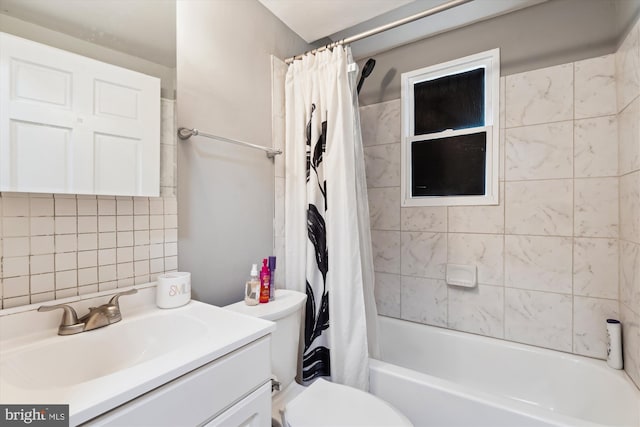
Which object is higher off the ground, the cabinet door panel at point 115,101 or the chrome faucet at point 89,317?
the cabinet door panel at point 115,101

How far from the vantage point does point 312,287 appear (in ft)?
5.29

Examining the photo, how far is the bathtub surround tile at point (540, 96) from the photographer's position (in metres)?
1.57

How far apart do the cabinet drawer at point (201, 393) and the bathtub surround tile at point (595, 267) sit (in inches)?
64.4

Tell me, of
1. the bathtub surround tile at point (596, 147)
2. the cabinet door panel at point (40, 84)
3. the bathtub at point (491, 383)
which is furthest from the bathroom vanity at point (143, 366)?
the bathtub surround tile at point (596, 147)

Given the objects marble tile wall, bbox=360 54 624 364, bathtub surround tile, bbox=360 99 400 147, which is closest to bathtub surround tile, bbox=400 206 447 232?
marble tile wall, bbox=360 54 624 364

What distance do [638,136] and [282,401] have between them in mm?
1848

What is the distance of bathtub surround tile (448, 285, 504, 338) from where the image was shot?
5.75 feet

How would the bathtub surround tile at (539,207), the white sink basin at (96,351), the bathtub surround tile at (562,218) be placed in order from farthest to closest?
the bathtub surround tile at (539,207) < the bathtub surround tile at (562,218) < the white sink basin at (96,351)

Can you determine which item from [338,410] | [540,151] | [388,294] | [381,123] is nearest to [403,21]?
[381,123]

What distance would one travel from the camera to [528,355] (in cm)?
162

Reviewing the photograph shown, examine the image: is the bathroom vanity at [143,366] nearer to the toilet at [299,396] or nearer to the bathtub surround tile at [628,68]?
the toilet at [299,396]

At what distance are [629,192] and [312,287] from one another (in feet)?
5.02

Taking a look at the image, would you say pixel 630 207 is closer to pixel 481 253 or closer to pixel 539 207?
pixel 539 207

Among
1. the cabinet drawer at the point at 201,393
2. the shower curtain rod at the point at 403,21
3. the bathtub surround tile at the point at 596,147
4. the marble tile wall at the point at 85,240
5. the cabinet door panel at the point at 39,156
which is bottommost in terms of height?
the cabinet drawer at the point at 201,393
